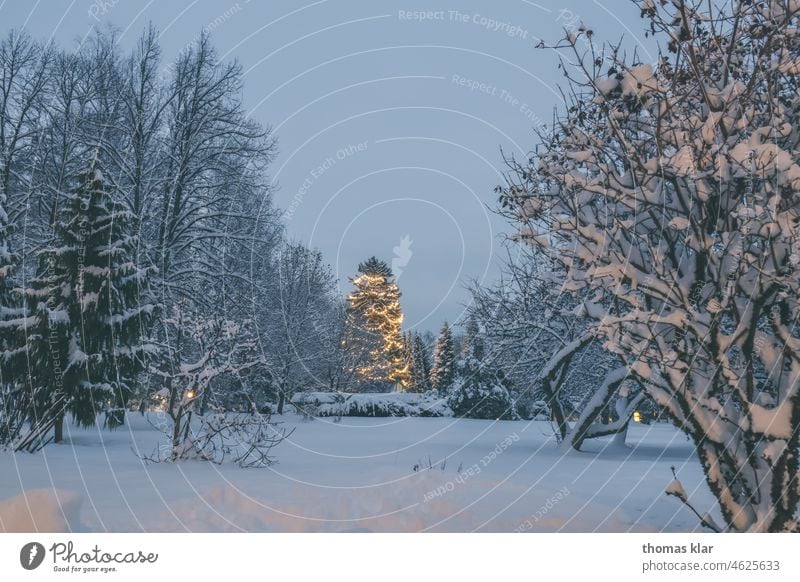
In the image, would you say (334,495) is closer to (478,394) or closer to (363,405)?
(478,394)

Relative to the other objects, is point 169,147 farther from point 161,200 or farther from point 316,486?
point 316,486

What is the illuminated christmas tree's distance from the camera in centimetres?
4131

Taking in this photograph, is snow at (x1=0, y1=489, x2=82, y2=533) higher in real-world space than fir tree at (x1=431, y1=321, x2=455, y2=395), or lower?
lower

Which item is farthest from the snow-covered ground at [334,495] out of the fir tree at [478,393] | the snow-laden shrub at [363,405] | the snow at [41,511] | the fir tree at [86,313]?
the snow-laden shrub at [363,405]

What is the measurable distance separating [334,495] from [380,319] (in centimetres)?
4153

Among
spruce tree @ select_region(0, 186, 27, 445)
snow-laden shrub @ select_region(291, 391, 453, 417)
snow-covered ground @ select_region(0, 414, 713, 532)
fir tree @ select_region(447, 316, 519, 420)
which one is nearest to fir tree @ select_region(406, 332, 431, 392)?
snow-laden shrub @ select_region(291, 391, 453, 417)

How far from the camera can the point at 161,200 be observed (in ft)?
59.5

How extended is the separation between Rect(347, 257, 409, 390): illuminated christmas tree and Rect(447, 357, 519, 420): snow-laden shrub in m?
17.9

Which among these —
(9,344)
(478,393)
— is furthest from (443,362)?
(9,344)

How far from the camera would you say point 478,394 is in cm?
2200

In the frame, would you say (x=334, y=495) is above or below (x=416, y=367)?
below

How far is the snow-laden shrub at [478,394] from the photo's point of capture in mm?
21672

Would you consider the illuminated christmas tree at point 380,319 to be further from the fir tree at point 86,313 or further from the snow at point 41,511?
the snow at point 41,511

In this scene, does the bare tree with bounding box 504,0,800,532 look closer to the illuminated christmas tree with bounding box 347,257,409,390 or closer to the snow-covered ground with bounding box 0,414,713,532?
the snow-covered ground with bounding box 0,414,713,532
